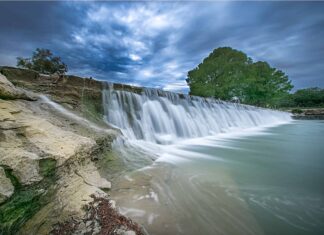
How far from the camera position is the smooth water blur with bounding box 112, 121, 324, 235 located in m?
1.82

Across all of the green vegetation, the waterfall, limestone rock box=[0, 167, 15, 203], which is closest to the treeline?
the waterfall

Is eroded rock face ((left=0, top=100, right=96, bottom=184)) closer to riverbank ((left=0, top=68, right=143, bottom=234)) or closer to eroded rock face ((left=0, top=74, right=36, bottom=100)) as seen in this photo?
riverbank ((left=0, top=68, right=143, bottom=234))

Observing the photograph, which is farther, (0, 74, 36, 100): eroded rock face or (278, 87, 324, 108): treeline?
(278, 87, 324, 108): treeline

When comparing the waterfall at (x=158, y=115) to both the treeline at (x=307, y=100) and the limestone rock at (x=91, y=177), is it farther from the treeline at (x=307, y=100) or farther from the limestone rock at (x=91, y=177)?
the treeline at (x=307, y=100)

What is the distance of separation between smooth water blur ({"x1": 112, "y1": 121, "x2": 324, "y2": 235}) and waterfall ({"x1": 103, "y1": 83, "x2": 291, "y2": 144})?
234cm

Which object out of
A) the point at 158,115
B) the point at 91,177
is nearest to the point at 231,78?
the point at 158,115

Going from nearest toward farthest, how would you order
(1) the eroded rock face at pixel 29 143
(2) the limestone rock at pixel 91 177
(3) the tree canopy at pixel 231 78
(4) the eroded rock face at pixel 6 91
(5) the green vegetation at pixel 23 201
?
(5) the green vegetation at pixel 23 201, (1) the eroded rock face at pixel 29 143, (2) the limestone rock at pixel 91 177, (4) the eroded rock face at pixel 6 91, (3) the tree canopy at pixel 231 78

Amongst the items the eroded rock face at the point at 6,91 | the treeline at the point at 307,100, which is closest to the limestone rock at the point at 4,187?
the eroded rock face at the point at 6,91

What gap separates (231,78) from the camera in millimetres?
26266

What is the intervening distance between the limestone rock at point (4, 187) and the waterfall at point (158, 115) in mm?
3695

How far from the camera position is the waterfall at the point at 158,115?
5660 millimetres

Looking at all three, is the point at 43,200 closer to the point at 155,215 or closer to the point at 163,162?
the point at 155,215

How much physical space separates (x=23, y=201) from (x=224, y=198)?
2.16 meters

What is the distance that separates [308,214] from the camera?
2.04 metres
